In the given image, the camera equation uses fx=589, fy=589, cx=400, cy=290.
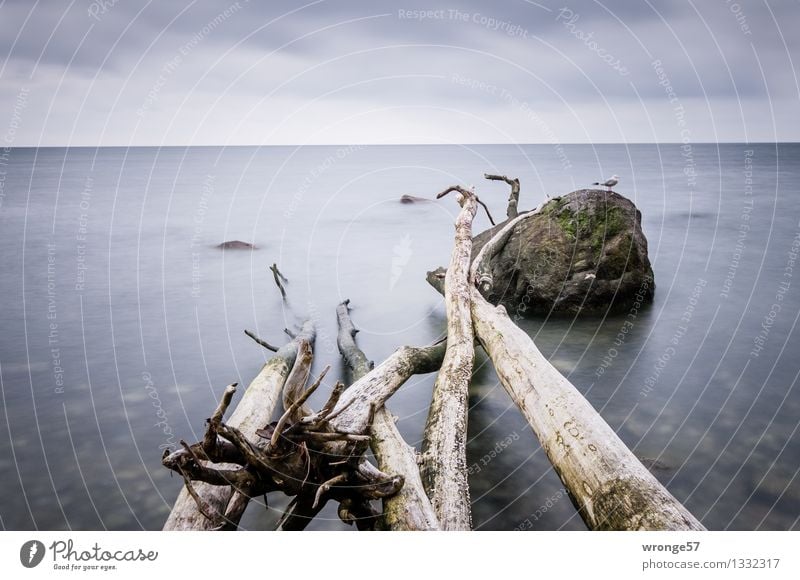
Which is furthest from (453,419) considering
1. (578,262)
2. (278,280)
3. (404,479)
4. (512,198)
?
(512,198)

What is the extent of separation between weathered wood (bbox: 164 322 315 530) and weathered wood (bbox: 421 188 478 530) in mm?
909

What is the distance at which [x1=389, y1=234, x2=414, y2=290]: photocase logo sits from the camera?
7.94 m

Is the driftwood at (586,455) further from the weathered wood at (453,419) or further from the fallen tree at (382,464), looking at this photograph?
the weathered wood at (453,419)

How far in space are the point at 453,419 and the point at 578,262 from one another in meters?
3.52

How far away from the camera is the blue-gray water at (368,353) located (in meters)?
3.38

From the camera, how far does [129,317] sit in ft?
20.9

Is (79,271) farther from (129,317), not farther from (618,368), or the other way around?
(618,368)

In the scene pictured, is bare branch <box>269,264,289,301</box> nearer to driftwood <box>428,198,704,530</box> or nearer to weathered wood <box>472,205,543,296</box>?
weathered wood <box>472,205,543,296</box>

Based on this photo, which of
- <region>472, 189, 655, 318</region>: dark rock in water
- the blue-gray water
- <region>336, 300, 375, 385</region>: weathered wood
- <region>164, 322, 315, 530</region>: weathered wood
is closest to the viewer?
<region>164, 322, 315, 530</region>: weathered wood

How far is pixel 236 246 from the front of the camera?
9867 millimetres

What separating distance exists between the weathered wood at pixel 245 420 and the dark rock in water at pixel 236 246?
4.48 m

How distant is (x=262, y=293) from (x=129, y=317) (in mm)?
1522
